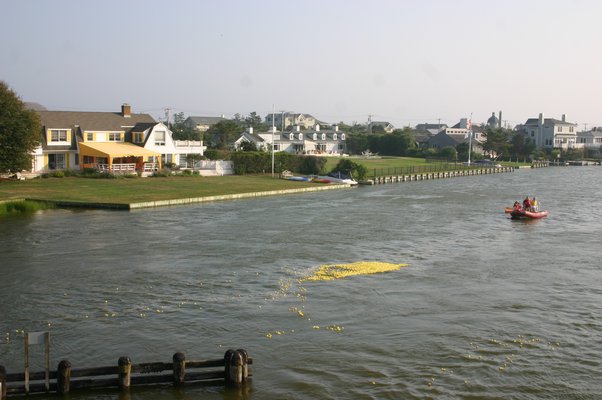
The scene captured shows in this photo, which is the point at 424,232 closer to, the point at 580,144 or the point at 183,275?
the point at 183,275

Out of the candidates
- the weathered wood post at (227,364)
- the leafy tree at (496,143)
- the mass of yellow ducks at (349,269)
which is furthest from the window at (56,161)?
the leafy tree at (496,143)

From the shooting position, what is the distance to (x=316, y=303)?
24.5 metres

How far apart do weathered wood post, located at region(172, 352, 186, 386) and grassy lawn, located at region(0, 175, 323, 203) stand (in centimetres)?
3636

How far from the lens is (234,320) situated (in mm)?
22312

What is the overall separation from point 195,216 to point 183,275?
19.3m

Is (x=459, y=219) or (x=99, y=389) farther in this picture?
(x=459, y=219)

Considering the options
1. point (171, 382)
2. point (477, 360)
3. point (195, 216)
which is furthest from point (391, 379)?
point (195, 216)

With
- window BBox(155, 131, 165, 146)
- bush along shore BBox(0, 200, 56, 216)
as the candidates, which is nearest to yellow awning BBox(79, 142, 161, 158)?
window BBox(155, 131, 165, 146)

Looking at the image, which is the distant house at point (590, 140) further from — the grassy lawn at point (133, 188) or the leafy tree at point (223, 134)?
the grassy lawn at point (133, 188)

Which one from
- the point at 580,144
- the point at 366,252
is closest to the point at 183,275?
the point at 366,252

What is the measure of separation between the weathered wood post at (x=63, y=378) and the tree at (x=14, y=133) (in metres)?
43.8

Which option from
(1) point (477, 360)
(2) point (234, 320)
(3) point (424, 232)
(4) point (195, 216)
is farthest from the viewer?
(4) point (195, 216)

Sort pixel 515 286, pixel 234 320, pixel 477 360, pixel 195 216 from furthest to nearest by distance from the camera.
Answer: pixel 195 216 < pixel 515 286 < pixel 234 320 < pixel 477 360

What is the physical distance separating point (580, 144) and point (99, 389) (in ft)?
605
